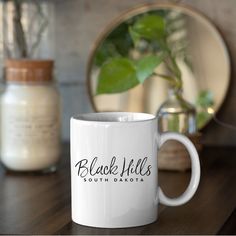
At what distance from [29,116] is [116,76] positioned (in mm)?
146

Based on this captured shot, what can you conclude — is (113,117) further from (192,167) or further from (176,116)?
(176,116)

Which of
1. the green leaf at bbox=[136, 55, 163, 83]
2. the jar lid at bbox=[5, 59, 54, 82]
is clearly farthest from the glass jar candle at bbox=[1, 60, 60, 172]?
the green leaf at bbox=[136, 55, 163, 83]

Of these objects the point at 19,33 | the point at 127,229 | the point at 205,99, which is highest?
the point at 19,33

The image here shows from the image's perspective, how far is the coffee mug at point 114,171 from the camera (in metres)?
0.71

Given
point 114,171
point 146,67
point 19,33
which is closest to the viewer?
point 114,171

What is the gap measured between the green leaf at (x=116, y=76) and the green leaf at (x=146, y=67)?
3cm

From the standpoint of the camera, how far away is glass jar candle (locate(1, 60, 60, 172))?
3.30ft

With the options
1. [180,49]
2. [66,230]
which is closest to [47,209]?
[66,230]

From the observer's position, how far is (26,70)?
1.00 m

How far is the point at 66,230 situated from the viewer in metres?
0.73

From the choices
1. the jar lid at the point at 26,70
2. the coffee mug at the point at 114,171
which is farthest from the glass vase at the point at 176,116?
the coffee mug at the point at 114,171

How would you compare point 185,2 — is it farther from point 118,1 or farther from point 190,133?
point 190,133

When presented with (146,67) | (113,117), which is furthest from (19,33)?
(113,117)

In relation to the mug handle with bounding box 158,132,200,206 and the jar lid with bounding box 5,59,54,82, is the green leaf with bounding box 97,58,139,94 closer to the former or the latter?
the jar lid with bounding box 5,59,54,82
